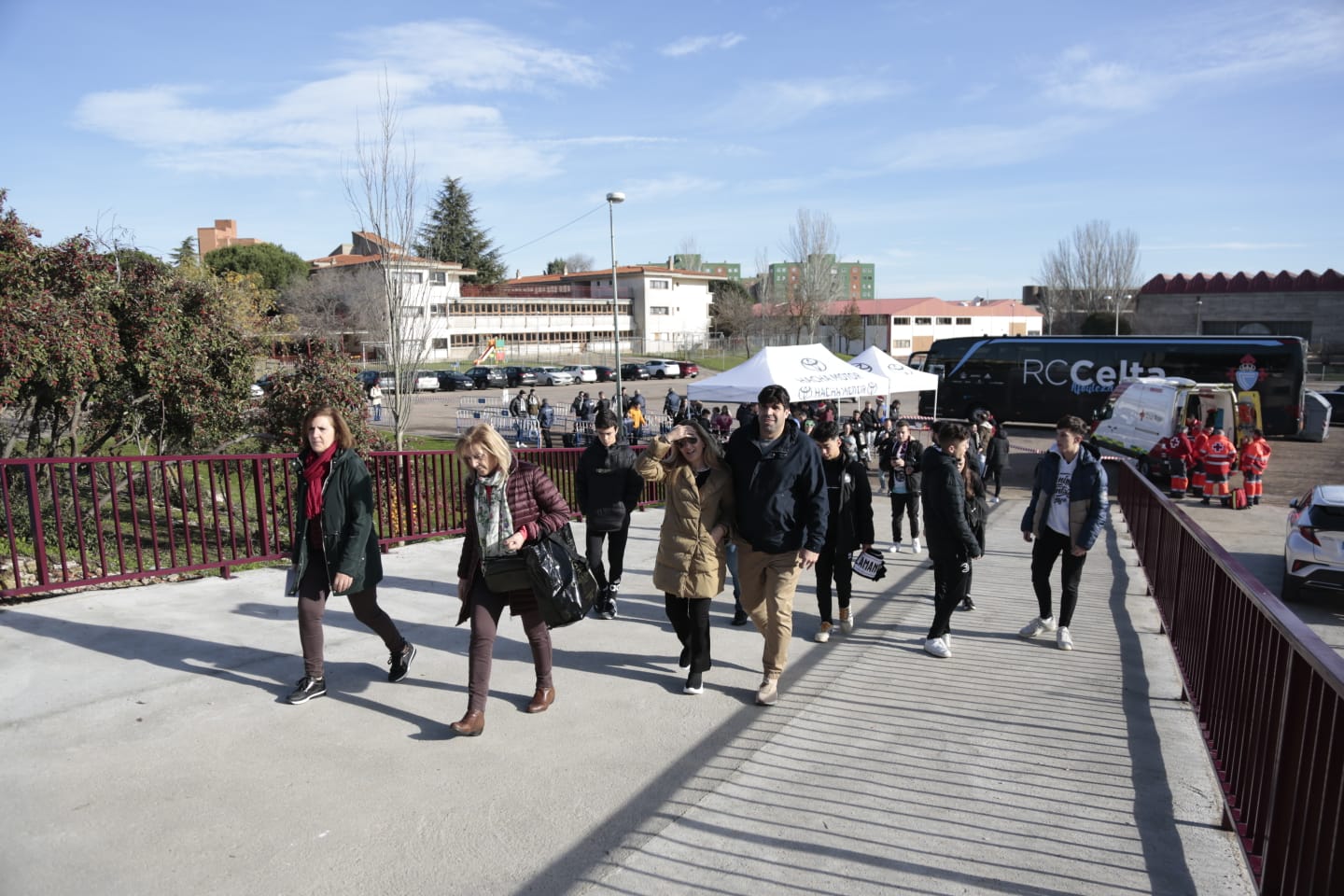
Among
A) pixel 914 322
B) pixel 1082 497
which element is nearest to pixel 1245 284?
pixel 914 322

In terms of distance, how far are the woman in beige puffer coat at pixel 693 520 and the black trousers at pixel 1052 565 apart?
2584mm

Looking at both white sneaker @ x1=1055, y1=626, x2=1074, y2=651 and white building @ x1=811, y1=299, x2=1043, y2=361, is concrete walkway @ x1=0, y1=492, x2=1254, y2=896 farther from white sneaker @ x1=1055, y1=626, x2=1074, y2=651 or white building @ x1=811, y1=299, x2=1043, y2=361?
white building @ x1=811, y1=299, x2=1043, y2=361

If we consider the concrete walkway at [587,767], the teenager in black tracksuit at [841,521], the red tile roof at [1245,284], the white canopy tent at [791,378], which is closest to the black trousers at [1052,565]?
the concrete walkway at [587,767]

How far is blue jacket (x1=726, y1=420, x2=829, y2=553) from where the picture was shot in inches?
182

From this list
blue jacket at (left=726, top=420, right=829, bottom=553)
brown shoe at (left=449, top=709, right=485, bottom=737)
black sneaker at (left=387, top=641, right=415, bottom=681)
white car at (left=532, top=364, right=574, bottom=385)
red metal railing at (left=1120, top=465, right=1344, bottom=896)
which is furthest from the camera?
white car at (left=532, top=364, right=574, bottom=385)

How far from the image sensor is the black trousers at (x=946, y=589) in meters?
5.59

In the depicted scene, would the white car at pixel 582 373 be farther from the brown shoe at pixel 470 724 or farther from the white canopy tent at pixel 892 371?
the brown shoe at pixel 470 724

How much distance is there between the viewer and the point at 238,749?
3943 mm

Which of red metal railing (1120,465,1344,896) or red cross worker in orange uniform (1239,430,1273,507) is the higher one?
red metal railing (1120,465,1344,896)

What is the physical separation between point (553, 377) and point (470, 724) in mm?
48474

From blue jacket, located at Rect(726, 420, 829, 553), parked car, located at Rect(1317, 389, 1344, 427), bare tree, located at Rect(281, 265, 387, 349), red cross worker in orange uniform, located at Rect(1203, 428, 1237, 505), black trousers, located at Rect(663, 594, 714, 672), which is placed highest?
bare tree, located at Rect(281, 265, 387, 349)

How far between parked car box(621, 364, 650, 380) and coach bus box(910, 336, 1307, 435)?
24977 millimetres

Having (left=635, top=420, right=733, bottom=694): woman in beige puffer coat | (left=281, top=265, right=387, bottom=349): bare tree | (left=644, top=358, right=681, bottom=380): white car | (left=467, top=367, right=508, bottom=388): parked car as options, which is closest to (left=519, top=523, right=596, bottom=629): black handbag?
(left=635, top=420, right=733, bottom=694): woman in beige puffer coat

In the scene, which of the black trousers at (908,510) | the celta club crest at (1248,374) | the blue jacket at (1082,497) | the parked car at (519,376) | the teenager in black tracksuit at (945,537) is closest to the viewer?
the teenager in black tracksuit at (945,537)
